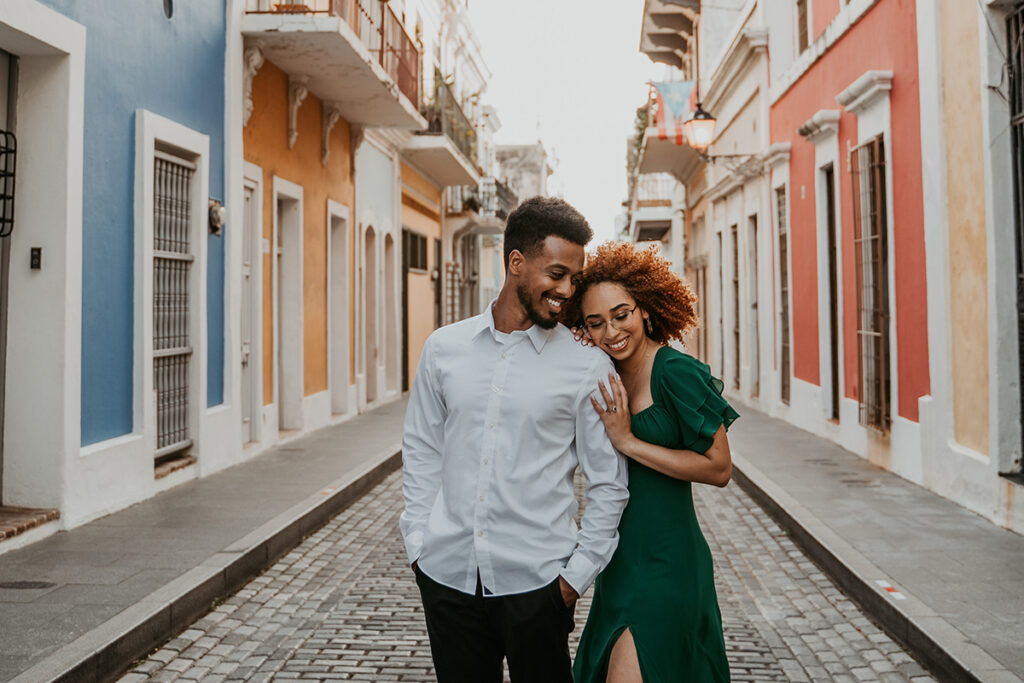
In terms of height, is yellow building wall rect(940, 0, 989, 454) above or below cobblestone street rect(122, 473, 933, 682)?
above

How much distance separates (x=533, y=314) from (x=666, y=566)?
2.50 feet

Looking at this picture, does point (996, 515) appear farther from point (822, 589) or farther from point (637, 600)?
point (637, 600)

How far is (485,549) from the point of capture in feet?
9.02

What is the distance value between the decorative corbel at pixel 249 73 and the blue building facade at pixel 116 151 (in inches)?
54.4

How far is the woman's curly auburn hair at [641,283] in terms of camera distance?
300 cm

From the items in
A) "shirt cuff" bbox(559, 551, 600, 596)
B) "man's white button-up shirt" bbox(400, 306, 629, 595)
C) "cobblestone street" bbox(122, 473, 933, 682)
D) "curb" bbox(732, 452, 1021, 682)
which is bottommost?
"cobblestone street" bbox(122, 473, 933, 682)

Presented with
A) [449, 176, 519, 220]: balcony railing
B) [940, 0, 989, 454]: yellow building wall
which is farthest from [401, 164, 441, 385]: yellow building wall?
A: [940, 0, 989, 454]: yellow building wall

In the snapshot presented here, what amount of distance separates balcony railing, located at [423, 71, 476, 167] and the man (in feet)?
59.7

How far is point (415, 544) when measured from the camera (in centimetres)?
290

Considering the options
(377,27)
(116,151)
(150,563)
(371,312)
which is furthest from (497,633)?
(371,312)

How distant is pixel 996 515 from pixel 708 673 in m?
5.47

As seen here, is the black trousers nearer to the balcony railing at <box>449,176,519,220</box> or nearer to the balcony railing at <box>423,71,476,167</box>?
the balcony railing at <box>423,71,476,167</box>

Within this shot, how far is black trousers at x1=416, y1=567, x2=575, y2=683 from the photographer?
274 cm

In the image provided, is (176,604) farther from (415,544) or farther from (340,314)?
(340,314)
